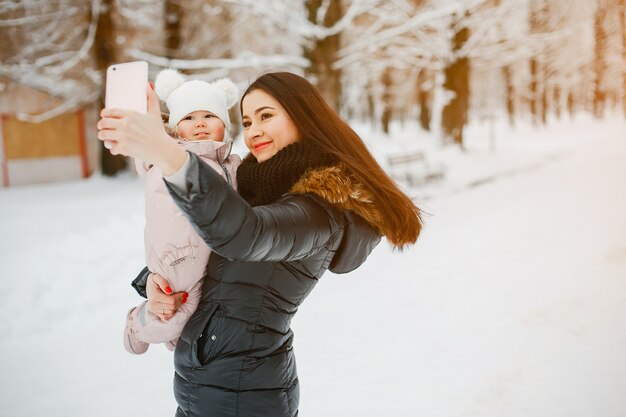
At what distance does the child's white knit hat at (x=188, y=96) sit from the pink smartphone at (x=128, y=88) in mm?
917

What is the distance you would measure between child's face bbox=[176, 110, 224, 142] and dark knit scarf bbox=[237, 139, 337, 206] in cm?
37

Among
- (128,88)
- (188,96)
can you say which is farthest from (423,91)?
(128,88)

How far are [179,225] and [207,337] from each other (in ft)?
1.36

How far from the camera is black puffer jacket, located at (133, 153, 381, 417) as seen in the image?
65.0 inches

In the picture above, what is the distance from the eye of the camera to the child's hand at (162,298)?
172 centimetres

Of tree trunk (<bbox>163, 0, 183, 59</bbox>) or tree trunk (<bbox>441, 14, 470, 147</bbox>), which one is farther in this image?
tree trunk (<bbox>441, 14, 470, 147</bbox>)

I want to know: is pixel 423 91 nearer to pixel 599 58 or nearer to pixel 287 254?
pixel 599 58

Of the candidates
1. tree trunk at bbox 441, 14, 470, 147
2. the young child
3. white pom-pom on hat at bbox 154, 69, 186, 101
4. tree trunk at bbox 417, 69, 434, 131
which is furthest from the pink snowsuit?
tree trunk at bbox 417, 69, 434, 131

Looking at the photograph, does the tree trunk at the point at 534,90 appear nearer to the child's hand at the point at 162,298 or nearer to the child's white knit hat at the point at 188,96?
the child's white knit hat at the point at 188,96

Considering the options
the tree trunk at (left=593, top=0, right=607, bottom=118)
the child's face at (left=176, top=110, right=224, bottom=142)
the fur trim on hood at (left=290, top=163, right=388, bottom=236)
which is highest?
the tree trunk at (left=593, top=0, right=607, bottom=118)

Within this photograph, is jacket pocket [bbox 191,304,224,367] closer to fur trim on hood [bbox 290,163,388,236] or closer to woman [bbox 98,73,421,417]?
woman [bbox 98,73,421,417]

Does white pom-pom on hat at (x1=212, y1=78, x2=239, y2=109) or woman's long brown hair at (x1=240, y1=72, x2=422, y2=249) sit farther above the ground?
white pom-pom on hat at (x1=212, y1=78, x2=239, y2=109)

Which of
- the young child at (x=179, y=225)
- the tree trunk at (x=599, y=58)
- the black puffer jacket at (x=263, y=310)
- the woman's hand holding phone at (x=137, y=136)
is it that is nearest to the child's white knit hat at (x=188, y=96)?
the young child at (x=179, y=225)

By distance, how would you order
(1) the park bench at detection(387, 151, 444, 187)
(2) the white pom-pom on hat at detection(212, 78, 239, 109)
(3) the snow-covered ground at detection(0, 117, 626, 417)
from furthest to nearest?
(1) the park bench at detection(387, 151, 444, 187) → (3) the snow-covered ground at detection(0, 117, 626, 417) → (2) the white pom-pom on hat at detection(212, 78, 239, 109)
